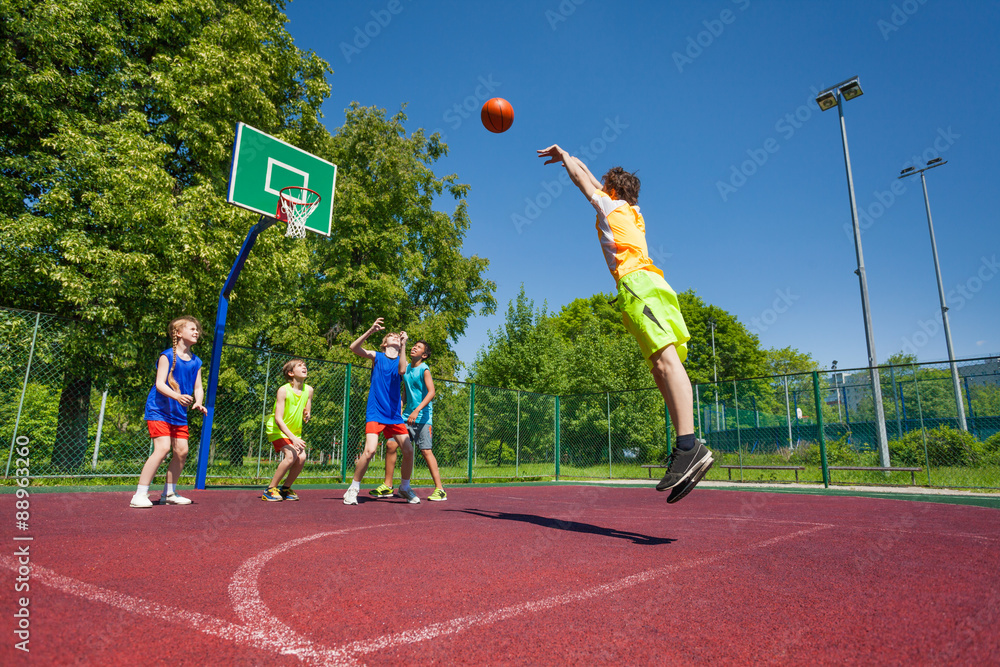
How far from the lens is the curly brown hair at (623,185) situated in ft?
13.5

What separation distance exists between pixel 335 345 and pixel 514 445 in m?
9.41

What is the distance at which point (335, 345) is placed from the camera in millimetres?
20906

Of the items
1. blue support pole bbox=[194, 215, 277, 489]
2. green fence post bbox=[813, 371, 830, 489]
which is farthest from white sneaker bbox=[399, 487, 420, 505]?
green fence post bbox=[813, 371, 830, 489]

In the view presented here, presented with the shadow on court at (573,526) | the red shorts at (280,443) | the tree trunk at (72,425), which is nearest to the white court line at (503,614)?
the shadow on court at (573,526)

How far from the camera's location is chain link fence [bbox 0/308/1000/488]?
8812 mm

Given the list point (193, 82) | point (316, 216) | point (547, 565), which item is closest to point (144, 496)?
point (547, 565)

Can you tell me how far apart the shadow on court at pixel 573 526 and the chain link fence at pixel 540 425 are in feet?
20.0

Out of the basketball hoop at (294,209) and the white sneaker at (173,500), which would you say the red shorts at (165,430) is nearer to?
the white sneaker at (173,500)

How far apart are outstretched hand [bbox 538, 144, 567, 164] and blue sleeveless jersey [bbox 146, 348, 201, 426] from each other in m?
3.88

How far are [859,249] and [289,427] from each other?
592 inches

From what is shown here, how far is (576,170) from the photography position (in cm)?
415

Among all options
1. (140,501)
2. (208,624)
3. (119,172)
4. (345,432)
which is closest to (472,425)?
(345,432)

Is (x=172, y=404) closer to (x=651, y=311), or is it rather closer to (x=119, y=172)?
(x=651, y=311)

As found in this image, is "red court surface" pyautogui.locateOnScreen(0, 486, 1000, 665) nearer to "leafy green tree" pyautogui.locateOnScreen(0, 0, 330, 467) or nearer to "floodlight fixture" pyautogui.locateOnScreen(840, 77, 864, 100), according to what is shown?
"leafy green tree" pyautogui.locateOnScreen(0, 0, 330, 467)
